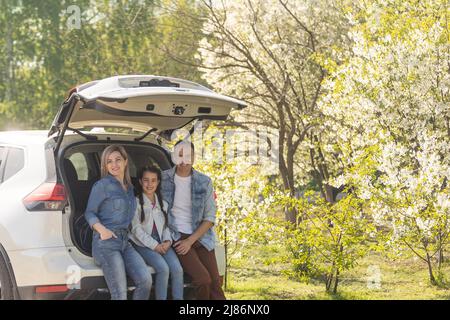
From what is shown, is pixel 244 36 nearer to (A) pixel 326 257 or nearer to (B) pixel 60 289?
(A) pixel 326 257

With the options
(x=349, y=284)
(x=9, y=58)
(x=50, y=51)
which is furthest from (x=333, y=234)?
(x=9, y=58)

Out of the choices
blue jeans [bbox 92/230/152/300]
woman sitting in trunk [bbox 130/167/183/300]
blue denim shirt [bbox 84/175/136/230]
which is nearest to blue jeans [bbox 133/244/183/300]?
woman sitting in trunk [bbox 130/167/183/300]

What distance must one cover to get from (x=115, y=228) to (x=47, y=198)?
23.1 inches

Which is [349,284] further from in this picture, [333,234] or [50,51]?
[50,51]

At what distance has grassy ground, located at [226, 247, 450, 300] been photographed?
11.0 m

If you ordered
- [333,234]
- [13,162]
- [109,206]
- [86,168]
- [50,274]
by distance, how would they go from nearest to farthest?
[50,274]
[109,206]
[13,162]
[86,168]
[333,234]

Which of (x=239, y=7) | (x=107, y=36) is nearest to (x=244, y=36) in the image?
(x=239, y=7)

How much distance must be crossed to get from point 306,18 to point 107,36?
16.3m

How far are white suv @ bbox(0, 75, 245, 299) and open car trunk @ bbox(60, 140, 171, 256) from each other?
0.03ft

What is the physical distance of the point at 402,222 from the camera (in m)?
10.2

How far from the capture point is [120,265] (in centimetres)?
554

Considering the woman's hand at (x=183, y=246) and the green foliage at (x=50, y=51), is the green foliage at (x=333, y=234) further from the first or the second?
the green foliage at (x=50, y=51)

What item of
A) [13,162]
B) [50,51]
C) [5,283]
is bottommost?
[5,283]

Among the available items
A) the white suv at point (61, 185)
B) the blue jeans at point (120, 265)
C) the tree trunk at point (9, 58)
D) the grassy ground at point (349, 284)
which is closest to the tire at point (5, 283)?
the white suv at point (61, 185)
